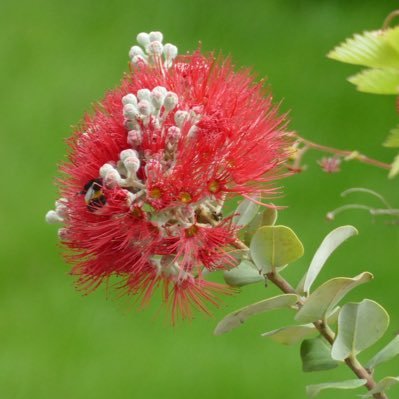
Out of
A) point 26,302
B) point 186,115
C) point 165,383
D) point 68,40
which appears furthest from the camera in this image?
point 68,40

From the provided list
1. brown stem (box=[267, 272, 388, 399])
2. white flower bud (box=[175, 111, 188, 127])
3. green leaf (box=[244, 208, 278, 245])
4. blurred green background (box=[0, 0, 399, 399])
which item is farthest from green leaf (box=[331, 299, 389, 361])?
blurred green background (box=[0, 0, 399, 399])

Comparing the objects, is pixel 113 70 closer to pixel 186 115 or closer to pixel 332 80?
pixel 332 80

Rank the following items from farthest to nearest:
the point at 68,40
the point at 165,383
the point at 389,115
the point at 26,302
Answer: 1. the point at 68,40
2. the point at 389,115
3. the point at 26,302
4. the point at 165,383

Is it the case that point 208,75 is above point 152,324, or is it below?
above

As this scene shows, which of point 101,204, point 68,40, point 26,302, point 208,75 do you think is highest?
point 68,40

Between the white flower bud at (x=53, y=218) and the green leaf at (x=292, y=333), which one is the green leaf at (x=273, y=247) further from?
the white flower bud at (x=53, y=218)

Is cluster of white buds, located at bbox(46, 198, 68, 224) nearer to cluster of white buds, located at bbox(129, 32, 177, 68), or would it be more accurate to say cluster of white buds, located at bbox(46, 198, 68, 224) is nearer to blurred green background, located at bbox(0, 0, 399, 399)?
cluster of white buds, located at bbox(129, 32, 177, 68)

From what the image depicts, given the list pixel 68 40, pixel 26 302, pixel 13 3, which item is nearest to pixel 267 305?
pixel 26 302
